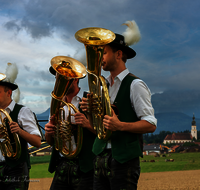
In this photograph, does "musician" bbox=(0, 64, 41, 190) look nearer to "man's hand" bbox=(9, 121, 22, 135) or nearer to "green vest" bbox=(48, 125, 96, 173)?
"man's hand" bbox=(9, 121, 22, 135)

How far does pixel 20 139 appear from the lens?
4.10 metres

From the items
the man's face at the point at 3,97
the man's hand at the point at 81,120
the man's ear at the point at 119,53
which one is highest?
the man's ear at the point at 119,53

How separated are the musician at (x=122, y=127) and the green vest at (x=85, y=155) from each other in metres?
0.70

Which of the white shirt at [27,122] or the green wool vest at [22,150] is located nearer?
the green wool vest at [22,150]

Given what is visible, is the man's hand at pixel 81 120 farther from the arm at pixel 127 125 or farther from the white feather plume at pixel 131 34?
the white feather plume at pixel 131 34

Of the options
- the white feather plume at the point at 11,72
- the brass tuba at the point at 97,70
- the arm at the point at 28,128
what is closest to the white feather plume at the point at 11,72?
the white feather plume at the point at 11,72

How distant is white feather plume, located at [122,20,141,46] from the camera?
3.23 metres

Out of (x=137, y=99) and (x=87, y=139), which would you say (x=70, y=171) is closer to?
(x=87, y=139)

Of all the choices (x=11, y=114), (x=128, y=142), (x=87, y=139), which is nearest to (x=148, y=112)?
(x=128, y=142)

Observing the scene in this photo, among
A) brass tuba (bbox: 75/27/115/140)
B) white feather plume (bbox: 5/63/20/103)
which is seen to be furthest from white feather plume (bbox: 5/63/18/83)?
brass tuba (bbox: 75/27/115/140)

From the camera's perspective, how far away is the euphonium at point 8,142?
3.93 metres

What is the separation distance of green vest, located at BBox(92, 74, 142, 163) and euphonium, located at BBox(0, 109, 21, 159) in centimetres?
146

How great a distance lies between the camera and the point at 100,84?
9.61ft

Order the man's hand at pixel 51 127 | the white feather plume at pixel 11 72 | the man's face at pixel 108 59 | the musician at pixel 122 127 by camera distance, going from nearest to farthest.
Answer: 1. the musician at pixel 122 127
2. the man's face at pixel 108 59
3. the man's hand at pixel 51 127
4. the white feather plume at pixel 11 72
